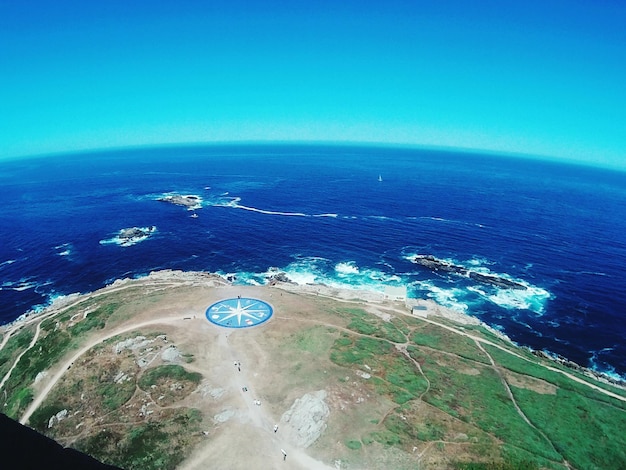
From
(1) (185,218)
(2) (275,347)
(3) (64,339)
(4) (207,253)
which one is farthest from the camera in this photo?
(1) (185,218)

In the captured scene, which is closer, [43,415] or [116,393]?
[43,415]

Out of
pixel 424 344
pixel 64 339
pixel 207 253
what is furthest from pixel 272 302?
pixel 207 253

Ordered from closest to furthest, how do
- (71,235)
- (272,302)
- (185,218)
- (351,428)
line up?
(351,428), (272,302), (71,235), (185,218)

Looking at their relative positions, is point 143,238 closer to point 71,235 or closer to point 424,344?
point 71,235

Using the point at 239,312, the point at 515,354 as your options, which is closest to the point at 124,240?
the point at 239,312

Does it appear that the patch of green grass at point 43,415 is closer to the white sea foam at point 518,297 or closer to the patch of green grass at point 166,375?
the patch of green grass at point 166,375

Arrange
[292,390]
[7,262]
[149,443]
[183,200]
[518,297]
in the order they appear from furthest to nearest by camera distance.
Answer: [183,200] → [7,262] → [518,297] → [292,390] → [149,443]

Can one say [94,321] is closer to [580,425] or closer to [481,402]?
[481,402]
